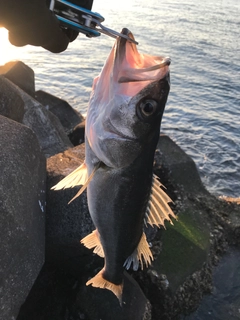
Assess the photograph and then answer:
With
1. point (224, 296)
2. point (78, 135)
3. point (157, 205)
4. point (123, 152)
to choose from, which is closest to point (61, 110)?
point (78, 135)

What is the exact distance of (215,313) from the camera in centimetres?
525

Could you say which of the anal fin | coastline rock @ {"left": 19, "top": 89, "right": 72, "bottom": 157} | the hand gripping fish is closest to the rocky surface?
the anal fin

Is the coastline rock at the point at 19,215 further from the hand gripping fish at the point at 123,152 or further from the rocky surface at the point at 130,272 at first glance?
the hand gripping fish at the point at 123,152

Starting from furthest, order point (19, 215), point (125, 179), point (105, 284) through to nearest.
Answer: point (19, 215), point (105, 284), point (125, 179)

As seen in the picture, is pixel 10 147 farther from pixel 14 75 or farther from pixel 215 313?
pixel 14 75

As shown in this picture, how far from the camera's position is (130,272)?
16.7 feet

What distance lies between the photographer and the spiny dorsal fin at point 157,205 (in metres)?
3.12

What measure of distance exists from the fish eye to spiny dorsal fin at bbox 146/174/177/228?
2.02 feet

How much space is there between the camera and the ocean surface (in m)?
10.4

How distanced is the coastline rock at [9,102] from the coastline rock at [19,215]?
1.12 meters

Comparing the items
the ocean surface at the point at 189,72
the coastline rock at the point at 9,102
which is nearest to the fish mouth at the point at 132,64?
the coastline rock at the point at 9,102

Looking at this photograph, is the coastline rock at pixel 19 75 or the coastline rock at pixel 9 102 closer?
the coastline rock at pixel 9 102

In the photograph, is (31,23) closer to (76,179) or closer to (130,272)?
(76,179)

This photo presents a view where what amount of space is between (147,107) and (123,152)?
0.39 meters
